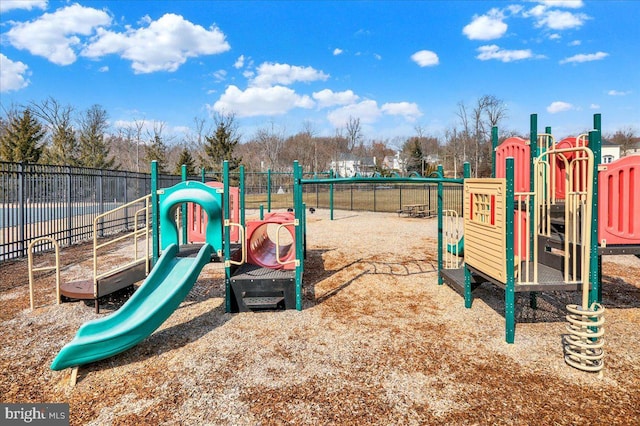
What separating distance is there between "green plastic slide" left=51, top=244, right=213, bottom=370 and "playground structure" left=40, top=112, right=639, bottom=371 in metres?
0.01

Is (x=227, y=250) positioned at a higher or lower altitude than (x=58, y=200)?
lower

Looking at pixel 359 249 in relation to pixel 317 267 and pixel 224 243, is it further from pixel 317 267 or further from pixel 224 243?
pixel 224 243

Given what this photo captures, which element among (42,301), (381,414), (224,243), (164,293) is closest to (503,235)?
(381,414)

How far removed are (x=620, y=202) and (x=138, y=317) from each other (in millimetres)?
5907

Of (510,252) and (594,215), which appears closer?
(594,215)

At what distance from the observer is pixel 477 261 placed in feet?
16.9

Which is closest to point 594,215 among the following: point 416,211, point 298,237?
point 298,237

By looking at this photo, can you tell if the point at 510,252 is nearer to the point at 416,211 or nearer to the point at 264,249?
the point at 264,249

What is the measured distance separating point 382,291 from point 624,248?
3484 millimetres

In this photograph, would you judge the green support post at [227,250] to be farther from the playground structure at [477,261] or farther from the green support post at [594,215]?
the green support post at [594,215]

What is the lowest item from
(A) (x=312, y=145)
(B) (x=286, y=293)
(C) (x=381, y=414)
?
(C) (x=381, y=414)

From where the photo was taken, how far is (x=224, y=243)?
5492mm

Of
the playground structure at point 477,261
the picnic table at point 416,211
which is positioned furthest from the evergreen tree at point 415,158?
the playground structure at point 477,261

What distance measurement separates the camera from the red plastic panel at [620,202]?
4395 millimetres
